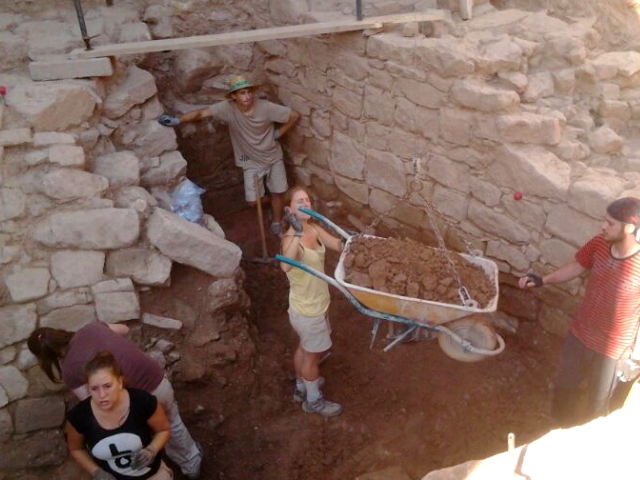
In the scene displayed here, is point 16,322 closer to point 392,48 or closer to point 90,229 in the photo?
point 90,229

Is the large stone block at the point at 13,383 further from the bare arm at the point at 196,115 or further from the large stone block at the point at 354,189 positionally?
the large stone block at the point at 354,189

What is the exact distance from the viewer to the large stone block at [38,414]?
4496 mm

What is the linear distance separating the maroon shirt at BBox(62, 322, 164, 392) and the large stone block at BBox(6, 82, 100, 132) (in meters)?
1.73

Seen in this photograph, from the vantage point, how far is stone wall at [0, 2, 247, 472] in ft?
14.9

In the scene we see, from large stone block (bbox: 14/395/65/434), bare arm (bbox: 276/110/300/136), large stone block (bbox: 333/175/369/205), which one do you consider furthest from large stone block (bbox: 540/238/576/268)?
large stone block (bbox: 14/395/65/434)

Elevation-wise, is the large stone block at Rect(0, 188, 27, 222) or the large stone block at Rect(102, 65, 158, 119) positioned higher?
the large stone block at Rect(102, 65, 158, 119)

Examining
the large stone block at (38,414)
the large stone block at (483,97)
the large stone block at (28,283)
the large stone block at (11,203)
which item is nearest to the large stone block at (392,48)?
the large stone block at (483,97)

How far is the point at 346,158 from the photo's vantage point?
587 cm

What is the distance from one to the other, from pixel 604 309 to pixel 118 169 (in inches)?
142

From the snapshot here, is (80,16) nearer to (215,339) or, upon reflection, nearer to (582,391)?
(215,339)

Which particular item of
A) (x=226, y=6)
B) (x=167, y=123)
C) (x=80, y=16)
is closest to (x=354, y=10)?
(x=226, y=6)

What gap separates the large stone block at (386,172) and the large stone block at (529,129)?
3.64ft

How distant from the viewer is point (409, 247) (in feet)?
13.9

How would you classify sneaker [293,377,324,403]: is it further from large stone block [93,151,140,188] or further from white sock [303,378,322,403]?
large stone block [93,151,140,188]
